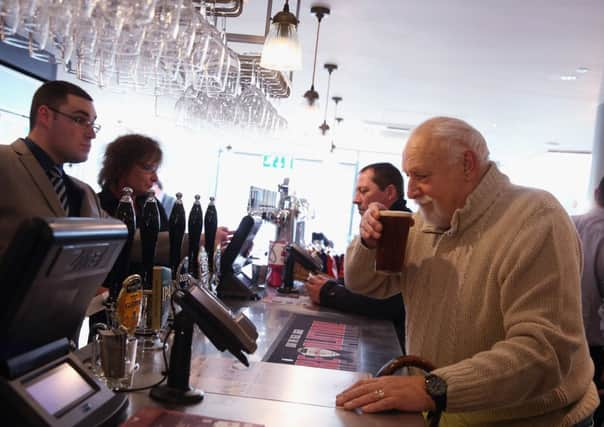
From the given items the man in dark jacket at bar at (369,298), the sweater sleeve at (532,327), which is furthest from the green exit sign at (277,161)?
the sweater sleeve at (532,327)

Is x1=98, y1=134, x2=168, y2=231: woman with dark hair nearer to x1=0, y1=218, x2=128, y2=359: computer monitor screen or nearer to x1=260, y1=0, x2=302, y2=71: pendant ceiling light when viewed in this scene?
x1=260, y1=0, x2=302, y2=71: pendant ceiling light

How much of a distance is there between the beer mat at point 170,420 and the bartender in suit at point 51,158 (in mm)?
1493

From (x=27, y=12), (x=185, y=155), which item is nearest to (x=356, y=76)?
(x=27, y=12)

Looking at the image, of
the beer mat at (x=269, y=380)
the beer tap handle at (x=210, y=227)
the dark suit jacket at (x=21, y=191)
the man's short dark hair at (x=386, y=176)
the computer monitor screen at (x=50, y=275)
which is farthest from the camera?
the man's short dark hair at (x=386, y=176)

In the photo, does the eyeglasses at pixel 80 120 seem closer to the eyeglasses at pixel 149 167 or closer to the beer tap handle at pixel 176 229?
the eyeglasses at pixel 149 167

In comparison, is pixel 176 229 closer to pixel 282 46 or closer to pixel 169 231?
pixel 169 231

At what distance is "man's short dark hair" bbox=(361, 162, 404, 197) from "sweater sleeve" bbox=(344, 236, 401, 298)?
132 centimetres

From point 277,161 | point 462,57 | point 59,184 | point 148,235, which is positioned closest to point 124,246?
point 148,235

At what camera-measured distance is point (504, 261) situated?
156cm

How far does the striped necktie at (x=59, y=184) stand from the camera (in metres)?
2.63

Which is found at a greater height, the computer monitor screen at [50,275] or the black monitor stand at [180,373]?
the computer monitor screen at [50,275]

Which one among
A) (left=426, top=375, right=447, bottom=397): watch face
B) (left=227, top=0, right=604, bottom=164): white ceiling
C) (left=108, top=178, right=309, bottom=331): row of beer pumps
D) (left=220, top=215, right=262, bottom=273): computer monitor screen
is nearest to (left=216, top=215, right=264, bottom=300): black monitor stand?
(left=220, top=215, right=262, bottom=273): computer monitor screen

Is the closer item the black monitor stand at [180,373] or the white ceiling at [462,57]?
the black monitor stand at [180,373]

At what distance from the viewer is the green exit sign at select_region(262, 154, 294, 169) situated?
15508mm
